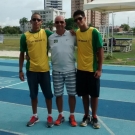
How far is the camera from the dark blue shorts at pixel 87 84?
4.21 meters

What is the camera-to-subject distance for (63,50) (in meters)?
4.19

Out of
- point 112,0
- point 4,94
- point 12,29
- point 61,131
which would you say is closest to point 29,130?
point 61,131

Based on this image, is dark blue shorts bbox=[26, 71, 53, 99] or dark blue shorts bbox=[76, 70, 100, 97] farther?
dark blue shorts bbox=[26, 71, 53, 99]

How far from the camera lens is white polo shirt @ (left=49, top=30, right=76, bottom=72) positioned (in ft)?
13.7

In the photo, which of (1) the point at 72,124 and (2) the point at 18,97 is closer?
(1) the point at 72,124

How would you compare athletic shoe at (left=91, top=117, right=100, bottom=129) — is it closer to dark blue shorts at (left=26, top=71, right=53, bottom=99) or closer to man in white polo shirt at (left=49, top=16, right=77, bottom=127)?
man in white polo shirt at (left=49, top=16, right=77, bottom=127)

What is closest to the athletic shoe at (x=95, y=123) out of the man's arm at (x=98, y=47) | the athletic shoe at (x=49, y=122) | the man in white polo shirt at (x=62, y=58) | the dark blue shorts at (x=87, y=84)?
the man in white polo shirt at (x=62, y=58)

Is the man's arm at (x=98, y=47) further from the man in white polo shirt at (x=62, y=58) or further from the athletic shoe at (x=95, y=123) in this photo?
the athletic shoe at (x=95, y=123)

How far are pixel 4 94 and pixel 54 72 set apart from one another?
2945mm

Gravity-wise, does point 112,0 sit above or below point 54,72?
above

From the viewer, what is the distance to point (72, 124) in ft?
14.4

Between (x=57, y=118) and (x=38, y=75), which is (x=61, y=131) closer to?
(x=57, y=118)

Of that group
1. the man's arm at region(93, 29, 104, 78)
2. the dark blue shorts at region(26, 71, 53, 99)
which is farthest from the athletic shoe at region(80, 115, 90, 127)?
the man's arm at region(93, 29, 104, 78)

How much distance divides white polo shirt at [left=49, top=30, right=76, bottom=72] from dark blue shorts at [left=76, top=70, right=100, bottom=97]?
0.23 metres
